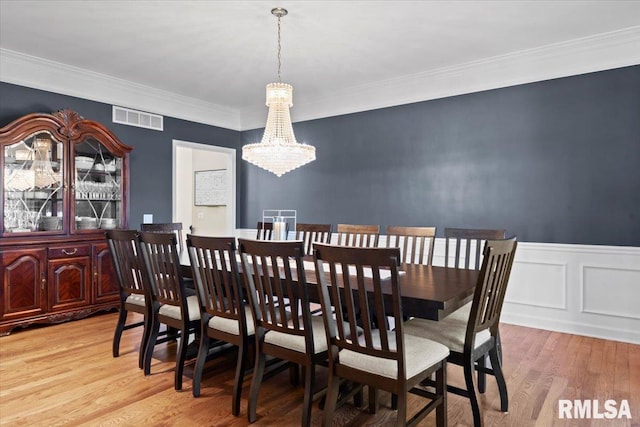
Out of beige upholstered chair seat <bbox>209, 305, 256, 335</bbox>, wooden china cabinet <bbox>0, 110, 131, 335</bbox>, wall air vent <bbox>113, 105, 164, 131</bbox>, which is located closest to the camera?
beige upholstered chair seat <bbox>209, 305, 256, 335</bbox>

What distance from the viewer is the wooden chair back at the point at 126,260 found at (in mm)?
2832

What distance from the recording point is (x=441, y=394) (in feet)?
6.39

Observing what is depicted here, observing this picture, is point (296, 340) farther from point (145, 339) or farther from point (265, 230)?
point (265, 230)

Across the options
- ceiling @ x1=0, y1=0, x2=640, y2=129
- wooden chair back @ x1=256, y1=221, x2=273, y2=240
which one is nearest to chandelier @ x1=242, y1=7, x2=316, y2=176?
ceiling @ x1=0, y1=0, x2=640, y2=129

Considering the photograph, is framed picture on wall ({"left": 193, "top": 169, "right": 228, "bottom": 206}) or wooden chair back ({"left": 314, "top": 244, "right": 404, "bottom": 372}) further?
framed picture on wall ({"left": 193, "top": 169, "right": 228, "bottom": 206})

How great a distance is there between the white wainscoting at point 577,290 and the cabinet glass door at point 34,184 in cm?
460

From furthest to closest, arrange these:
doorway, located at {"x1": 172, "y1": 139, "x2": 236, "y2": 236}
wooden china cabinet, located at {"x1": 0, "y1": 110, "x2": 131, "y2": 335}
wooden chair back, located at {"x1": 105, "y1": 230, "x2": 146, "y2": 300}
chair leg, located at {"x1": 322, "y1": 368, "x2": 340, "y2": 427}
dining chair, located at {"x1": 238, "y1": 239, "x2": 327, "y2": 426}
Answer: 1. doorway, located at {"x1": 172, "y1": 139, "x2": 236, "y2": 236}
2. wooden china cabinet, located at {"x1": 0, "y1": 110, "x2": 131, "y2": 335}
3. wooden chair back, located at {"x1": 105, "y1": 230, "x2": 146, "y2": 300}
4. dining chair, located at {"x1": 238, "y1": 239, "x2": 327, "y2": 426}
5. chair leg, located at {"x1": 322, "y1": 368, "x2": 340, "y2": 427}

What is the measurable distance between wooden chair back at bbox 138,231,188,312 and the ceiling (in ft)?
5.74

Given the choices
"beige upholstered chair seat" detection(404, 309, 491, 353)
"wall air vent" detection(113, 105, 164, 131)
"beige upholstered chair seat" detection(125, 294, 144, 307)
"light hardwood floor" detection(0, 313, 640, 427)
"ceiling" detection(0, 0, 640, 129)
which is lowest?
"light hardwood floor" detection(0, 313, 640, 427)

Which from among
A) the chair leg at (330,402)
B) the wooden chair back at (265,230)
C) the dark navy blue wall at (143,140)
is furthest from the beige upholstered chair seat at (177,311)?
the dark navy blue wall at (143,140)

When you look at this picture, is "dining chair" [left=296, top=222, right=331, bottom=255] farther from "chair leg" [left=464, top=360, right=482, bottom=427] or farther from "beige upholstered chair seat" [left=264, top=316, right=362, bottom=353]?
"chair leg" [left=464, top=360, right=482, bottom=427]

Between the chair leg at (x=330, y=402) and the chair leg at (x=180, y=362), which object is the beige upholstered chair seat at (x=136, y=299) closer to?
the chair leg at (x=180, y=362)

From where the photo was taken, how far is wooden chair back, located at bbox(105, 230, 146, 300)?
111 inches

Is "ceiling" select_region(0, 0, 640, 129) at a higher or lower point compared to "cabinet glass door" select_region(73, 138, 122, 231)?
higher
